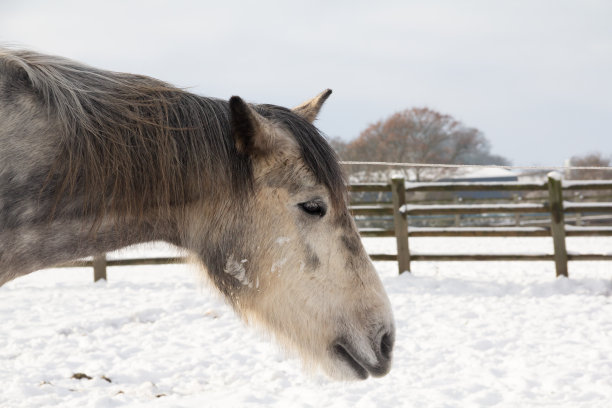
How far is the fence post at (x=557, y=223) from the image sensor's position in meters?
7.89

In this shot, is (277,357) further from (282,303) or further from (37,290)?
(37,290)

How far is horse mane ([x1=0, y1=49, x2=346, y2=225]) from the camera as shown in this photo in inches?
67.6

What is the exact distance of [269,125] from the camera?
189 cm

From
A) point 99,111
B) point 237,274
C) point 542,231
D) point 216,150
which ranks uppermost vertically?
point 99,111

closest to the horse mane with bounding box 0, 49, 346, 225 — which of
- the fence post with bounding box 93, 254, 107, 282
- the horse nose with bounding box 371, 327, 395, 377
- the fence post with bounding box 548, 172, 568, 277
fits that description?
the horse nose with bounding box 371, 327, 395, 377

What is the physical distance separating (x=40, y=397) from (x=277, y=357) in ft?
6.37

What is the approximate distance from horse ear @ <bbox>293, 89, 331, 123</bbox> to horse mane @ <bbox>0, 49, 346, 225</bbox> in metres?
0.44

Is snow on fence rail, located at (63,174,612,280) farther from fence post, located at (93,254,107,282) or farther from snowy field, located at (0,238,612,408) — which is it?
snowy field, located at (0,238,612,408)

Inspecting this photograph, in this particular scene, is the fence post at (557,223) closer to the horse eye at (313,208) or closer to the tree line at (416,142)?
the horse eye at (313,208)

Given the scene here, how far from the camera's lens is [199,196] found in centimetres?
189

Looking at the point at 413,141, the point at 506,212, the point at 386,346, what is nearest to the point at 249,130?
the point at 386,346

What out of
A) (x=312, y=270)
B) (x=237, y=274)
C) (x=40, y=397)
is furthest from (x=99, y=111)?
(x=40, y=397)

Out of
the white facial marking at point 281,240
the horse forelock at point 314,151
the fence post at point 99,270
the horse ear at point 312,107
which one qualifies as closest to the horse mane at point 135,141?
the horse forelock at point 314,151

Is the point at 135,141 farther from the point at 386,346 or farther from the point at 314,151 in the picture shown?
the point at 386,346
